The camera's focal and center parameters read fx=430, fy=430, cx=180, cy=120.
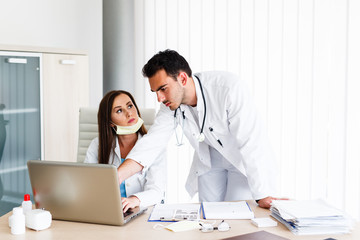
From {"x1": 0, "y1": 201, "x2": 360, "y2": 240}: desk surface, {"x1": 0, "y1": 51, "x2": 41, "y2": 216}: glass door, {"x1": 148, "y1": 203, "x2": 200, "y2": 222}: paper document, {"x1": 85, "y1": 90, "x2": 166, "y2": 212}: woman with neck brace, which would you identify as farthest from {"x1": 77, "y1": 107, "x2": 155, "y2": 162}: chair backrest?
{"x1": 0, "y1": 201, "x2": 360, "y2": 240}: desk surface

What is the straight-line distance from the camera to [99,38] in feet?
13.3

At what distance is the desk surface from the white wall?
81.4 inches

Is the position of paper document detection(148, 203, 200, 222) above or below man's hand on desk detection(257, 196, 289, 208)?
below

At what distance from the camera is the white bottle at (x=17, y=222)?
1.59 metres

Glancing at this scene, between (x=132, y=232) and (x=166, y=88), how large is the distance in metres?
0.76

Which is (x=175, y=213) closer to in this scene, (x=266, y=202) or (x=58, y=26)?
(x=266, y=202)

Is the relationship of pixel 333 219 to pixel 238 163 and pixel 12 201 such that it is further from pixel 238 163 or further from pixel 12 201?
pixel 12 201

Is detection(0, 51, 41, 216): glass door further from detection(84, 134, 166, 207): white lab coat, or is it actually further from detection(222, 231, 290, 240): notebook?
detection(222, 231, 290, 240): notebook

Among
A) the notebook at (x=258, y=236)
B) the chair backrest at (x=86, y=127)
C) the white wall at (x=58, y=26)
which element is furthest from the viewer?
the white wall at (x=58, y=26)

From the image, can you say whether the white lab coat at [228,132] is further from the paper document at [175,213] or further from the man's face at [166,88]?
the paper document at [175,213]

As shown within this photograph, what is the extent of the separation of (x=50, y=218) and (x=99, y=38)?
2.65m

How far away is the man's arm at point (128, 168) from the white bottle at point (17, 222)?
→ 0.52 meters

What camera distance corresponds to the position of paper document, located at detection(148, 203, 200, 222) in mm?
1751

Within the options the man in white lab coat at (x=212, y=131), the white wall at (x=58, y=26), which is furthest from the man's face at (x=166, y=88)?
the white wall at (x=58, y=26)
